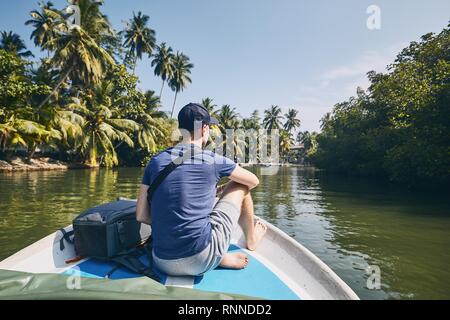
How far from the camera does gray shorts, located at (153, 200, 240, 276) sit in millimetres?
2252

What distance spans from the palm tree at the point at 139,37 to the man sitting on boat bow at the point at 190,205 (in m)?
40.8

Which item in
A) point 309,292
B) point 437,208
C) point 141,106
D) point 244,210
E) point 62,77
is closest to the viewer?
point 309,292

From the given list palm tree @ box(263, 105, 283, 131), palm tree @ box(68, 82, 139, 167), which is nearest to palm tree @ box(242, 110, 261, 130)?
palm tree @ box(263, 105, 283, 131)

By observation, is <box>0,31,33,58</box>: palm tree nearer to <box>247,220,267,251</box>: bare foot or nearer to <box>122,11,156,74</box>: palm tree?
<box>122,11,156,74</box>: palm tree

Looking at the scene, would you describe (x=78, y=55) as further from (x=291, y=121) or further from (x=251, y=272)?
(x=291, y=121)

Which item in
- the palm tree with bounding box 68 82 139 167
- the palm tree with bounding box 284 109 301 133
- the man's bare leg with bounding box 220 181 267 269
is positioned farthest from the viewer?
the palm tree with bounding box 284 109 301 133

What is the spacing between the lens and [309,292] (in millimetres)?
2359

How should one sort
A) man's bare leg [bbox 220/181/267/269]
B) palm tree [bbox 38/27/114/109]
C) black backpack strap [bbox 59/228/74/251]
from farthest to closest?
1. palm tree [bbox 38/27/114/109]
2. black backpack strap [bbox 59/228/74/251]
3. man's bare leg [bbox 220/181/267/269]

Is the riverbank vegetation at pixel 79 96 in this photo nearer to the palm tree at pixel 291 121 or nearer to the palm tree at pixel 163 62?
the palm tree at pixel 163 62

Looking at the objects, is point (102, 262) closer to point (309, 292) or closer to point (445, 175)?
point (309, 292)

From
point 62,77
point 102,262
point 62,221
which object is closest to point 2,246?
point 62,221

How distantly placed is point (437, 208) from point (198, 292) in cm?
1209

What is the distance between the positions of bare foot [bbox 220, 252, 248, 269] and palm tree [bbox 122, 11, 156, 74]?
40867 mm

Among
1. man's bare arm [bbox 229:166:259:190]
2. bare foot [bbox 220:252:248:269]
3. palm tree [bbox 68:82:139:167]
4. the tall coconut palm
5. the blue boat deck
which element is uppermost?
the tall coconut palm
